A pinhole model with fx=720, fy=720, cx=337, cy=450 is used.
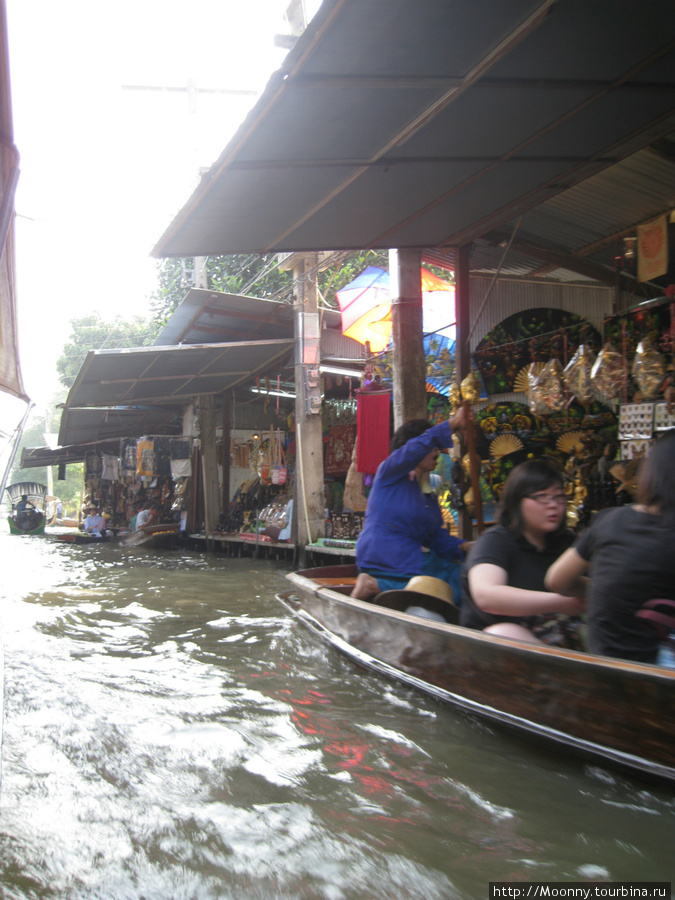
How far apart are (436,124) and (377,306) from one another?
5.08 meters

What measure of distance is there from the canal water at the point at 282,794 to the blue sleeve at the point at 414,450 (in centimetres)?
128

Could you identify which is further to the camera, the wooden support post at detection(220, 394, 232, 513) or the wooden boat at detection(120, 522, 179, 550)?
the wooden boat at detection(120, 522, 179, 550)

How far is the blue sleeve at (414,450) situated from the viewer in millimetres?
4363

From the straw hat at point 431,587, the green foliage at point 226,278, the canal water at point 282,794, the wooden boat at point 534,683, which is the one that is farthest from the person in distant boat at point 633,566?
the green foliage at point 226,278

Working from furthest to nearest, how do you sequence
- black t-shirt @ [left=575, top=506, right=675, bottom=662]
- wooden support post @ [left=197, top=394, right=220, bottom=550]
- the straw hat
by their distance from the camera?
1. wooden support post @ [left=197, top=394, right=220, bottom=550]
2. the straw hat
3. black t-shirt @ [left=575, top=506, right=675, bottom=662]

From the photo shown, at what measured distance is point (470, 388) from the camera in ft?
20.0

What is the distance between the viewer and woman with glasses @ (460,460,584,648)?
2.81m

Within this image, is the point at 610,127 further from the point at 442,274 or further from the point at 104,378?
the point at 442,274

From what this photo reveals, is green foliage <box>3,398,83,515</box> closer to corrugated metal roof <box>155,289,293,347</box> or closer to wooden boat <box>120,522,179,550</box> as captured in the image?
wooden boat <box>120,522,179,550</box>

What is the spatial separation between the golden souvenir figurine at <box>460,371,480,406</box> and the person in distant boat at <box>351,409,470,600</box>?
1.46 m

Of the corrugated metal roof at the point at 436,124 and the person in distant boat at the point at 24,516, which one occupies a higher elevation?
the corrugated metal roof at the point at 436,124

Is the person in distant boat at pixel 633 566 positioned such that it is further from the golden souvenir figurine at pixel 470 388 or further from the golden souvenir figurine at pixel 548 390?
the golden souvenir figurine at pixel 548 390

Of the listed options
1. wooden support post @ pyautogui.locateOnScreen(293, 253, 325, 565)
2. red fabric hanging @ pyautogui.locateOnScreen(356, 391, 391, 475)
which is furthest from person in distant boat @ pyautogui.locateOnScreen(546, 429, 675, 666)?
wooden support post @ pyautogui.locateOnScreen(293, 253, 325, 565)

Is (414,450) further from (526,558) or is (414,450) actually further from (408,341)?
(408,341)
